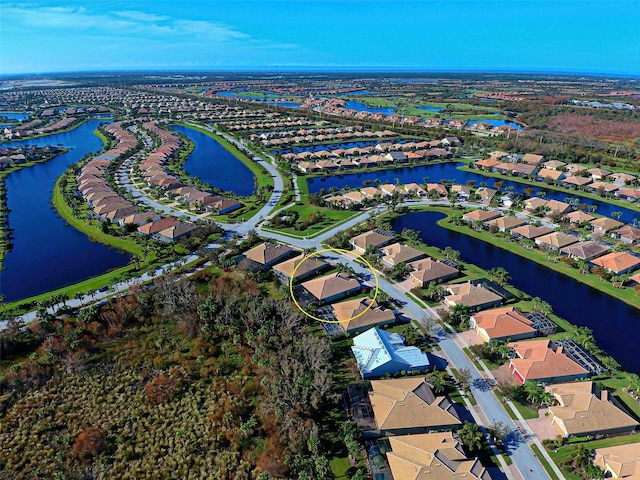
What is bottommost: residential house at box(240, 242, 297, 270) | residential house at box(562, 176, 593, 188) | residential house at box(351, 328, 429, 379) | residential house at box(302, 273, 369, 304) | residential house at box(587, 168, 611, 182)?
residential house at box(351, 328, 429, 379)

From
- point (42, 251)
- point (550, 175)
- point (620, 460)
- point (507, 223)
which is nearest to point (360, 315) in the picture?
point (620, 460)

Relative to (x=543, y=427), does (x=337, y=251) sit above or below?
above

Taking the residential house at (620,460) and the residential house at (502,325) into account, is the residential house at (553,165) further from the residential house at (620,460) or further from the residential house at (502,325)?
the residential house at (620,460)

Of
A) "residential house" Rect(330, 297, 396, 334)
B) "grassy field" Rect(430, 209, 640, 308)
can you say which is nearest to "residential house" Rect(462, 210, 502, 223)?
"grassy field" Rect(430, 209, 640, 308)

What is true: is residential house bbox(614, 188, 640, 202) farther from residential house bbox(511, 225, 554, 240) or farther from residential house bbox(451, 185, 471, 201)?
residential house bbox(511, 225, 554, 240)

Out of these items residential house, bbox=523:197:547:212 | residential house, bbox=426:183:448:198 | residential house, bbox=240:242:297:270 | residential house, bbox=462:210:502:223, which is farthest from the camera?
residential house, bbox=426:183:448:198

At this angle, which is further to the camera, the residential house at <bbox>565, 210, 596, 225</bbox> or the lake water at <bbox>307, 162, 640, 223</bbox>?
the lake water at <bbox>307, 162, 640, 223</bbox>

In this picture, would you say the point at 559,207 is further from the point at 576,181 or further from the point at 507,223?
the point at 576,181

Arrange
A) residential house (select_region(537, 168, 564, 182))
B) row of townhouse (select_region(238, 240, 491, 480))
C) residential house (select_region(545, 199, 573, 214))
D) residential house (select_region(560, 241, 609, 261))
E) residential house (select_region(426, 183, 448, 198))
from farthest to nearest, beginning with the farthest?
1. residential house (select_region(537, 168, 564, 182))
2. residential house (select_region(426, 183, 448, 198))
3. residential house (select_region(545, 199, 573, 214))
4. residential house (select_region(560, 241, 609, 261))
5. row of townhouse (select_region(238, 240, 491, 480))

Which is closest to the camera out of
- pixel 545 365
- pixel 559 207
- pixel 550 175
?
pixel 545 365
